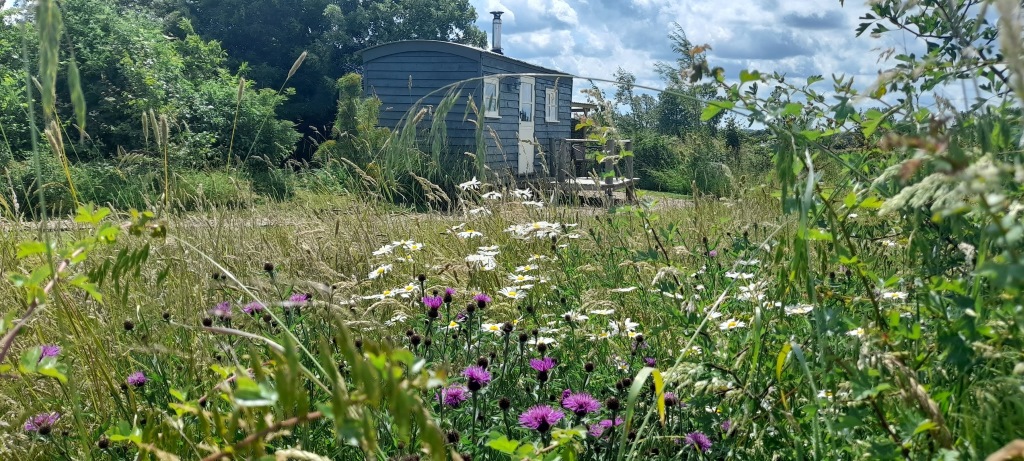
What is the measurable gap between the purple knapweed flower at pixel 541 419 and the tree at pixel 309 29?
1169 inches

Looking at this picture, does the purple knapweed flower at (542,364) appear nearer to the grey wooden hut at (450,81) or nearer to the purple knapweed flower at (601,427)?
the purple knapweed flower at (601,427)

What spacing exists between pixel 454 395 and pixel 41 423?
1.02m

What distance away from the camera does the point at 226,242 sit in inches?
179

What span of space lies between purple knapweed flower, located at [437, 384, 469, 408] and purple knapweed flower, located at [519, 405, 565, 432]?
0.29 metres

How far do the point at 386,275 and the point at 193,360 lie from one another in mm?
1626

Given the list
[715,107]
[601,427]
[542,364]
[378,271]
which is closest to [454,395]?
[542,364]

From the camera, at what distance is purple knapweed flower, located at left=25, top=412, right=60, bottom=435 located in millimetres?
2048

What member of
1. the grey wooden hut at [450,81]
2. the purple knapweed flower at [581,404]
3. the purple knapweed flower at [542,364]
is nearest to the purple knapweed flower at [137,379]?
the purple knapweed flower at [542,364]

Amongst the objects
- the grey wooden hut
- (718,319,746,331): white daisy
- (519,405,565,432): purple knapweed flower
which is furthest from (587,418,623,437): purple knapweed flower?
the grey wooden hut

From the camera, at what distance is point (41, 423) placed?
6.87 feet

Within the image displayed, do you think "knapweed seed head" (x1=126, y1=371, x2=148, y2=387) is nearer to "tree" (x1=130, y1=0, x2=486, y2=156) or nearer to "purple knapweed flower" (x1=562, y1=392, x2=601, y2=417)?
"purple knapweed flower" (x1=562, y1=392, x2=601, y2=417)

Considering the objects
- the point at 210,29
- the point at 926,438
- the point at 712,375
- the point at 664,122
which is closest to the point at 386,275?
the point at 712,375

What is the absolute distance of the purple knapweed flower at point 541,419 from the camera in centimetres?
180

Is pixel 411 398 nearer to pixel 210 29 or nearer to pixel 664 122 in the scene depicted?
pixel 664 122
